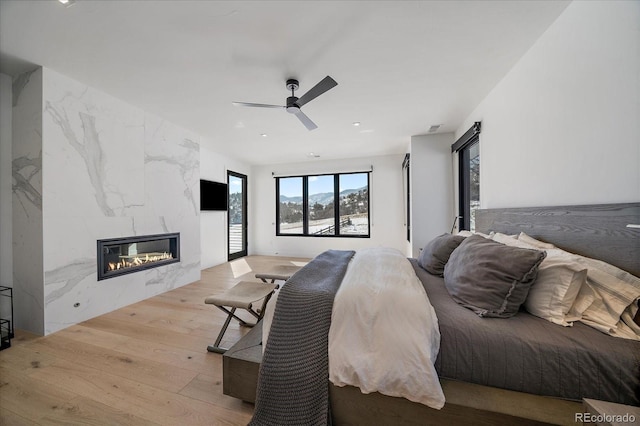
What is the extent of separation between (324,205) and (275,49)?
14.1 ft

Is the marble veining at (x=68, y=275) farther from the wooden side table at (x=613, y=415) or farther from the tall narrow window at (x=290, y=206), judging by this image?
the tall narrow window at (x=290, y=206)

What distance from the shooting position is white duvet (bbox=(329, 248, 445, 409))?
3.45 ft

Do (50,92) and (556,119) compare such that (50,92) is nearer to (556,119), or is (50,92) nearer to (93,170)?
(93,170)

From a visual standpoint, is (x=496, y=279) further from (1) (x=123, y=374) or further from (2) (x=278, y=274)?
(1) (x=123, y=374)

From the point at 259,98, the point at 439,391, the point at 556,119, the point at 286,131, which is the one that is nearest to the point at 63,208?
the point at 259,98

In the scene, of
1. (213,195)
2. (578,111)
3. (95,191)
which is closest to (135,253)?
(95,191)

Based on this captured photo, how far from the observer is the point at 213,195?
196 inches

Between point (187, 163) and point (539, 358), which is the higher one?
point (187, 163)

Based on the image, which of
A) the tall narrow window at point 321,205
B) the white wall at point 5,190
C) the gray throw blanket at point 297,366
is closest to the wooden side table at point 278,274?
the gray throw blanket at point 297,366

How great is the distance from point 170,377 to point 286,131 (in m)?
3.33

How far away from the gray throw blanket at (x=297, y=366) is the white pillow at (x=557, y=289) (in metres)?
1.08

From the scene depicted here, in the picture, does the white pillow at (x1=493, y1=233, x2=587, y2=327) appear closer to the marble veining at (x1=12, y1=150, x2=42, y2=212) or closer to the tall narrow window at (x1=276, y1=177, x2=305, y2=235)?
the marble veining at (x1=12, y1=150, x2=42, y2=212)

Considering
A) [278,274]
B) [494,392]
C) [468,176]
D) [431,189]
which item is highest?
[468,176]

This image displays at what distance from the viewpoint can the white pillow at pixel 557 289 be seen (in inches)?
44.7
